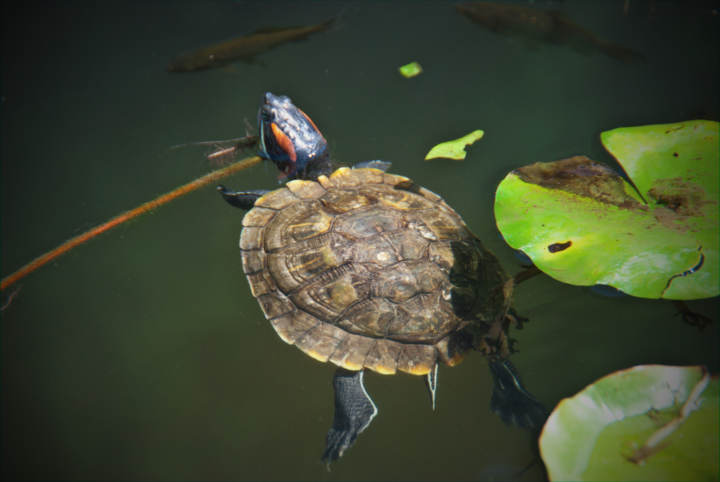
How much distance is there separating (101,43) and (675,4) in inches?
161

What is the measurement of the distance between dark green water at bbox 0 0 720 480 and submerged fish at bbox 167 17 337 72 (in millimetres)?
84

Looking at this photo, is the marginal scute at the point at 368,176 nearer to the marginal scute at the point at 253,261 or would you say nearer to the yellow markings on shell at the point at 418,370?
the marginal scute at the point at 253,261

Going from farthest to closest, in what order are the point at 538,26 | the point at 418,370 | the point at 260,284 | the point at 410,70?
the point at 538,26 < the point at 410,70 < the point at 260,284 < the point at 418,370

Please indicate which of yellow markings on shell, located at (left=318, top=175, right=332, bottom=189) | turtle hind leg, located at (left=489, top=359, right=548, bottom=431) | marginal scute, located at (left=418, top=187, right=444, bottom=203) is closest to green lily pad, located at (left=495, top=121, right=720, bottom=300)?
marginal scute, located at (left=418, top=187, right=444, bottom=203)

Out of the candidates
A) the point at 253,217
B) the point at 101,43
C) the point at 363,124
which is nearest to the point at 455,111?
the point at 363,124

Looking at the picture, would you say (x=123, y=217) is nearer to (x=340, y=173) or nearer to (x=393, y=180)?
(x=340, y=173)

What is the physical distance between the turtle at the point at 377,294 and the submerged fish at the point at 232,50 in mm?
1531

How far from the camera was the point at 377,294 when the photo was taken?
167cm

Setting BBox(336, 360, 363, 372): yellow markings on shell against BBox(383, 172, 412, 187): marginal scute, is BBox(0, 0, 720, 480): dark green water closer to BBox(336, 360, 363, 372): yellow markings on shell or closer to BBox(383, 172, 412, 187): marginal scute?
BBox(383, 172, 412, 187): marginal scute

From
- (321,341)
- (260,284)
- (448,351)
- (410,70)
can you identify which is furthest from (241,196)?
(410,70)

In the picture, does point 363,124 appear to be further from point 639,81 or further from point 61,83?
point 61,83

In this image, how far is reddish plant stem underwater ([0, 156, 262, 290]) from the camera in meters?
2.02

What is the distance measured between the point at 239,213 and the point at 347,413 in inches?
50.6

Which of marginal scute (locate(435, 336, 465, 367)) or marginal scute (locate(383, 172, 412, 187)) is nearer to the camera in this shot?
marginal scute (locate(435, 336, 465, 367))
